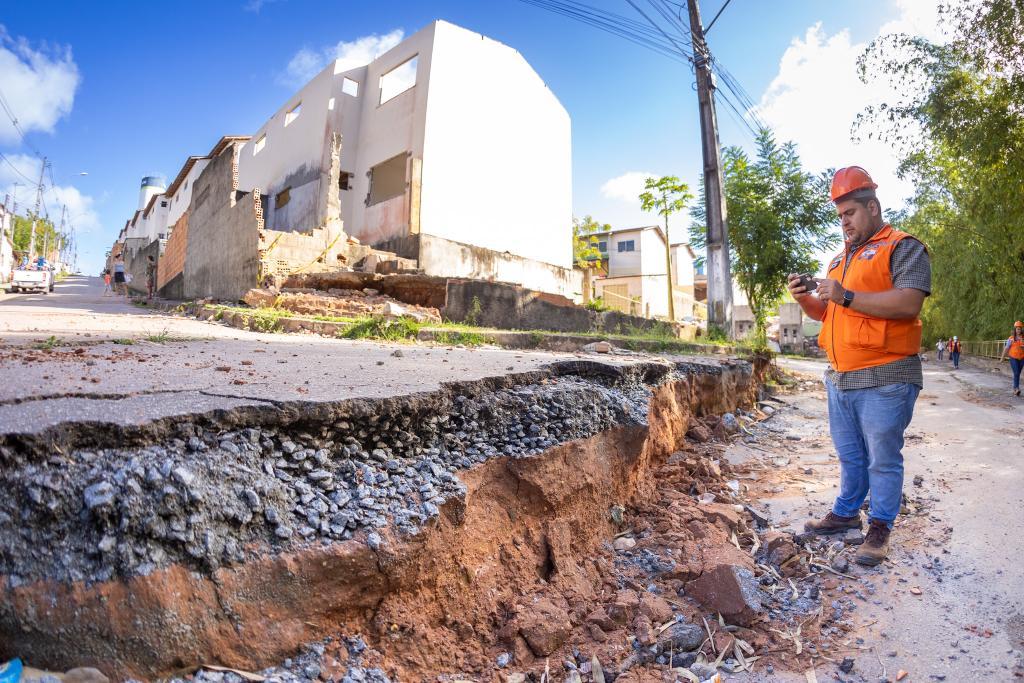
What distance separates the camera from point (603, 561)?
7.82 feet

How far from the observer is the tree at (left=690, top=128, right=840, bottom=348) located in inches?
497

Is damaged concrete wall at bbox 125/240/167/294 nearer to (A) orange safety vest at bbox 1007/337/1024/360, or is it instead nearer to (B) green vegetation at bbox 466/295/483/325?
(B) green vegetation at bbox 466/295/483/325

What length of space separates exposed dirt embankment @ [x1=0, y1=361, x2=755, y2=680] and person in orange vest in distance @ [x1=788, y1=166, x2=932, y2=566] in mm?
757

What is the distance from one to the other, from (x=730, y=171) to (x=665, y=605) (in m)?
13.7

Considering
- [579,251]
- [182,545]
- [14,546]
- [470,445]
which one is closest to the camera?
[14,546]

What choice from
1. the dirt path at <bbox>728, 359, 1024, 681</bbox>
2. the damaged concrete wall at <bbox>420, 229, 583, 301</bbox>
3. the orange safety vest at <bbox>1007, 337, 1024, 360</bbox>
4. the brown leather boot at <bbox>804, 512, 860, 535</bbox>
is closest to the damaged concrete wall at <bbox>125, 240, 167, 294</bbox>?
the damaged concrete wall at <bbox>420, 229, 583, 301</bbox>

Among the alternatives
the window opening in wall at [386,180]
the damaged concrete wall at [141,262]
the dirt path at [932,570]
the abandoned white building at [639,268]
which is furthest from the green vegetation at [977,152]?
the damaged concrete wall at [141,262]

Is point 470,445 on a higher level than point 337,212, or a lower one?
lower

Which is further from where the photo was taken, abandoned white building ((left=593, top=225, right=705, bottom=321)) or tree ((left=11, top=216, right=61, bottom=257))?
tree ((left=11, top=216, right=61, bottom=257))

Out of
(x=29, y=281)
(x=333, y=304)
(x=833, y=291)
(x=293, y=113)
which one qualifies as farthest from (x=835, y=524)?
(x=29, y=281)

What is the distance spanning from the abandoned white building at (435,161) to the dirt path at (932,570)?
942 cm

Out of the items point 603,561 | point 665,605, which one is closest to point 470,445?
point 603,561

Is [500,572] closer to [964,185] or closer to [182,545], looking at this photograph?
[182,545]

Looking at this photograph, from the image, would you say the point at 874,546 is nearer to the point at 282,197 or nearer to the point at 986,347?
the point at 282,197
